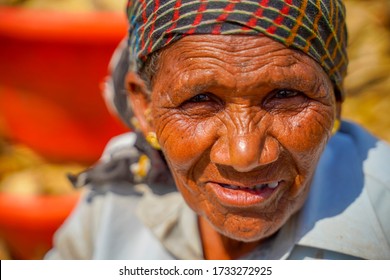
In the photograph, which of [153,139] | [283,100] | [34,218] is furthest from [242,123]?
[34,218]

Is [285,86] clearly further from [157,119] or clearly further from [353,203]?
[353,203]

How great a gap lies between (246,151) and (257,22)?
0.25 meters

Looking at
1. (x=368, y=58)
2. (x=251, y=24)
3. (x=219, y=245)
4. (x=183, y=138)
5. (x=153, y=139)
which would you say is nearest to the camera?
(x=251, y=24)

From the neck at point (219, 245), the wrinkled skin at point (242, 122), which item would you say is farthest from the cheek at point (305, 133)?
the neck at point (219, 245)

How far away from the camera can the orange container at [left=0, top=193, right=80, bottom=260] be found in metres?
2.60

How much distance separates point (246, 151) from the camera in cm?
117

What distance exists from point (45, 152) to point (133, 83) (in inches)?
57.3

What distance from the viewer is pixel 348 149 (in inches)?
63.0

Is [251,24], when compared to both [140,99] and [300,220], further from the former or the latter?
[300,220]
